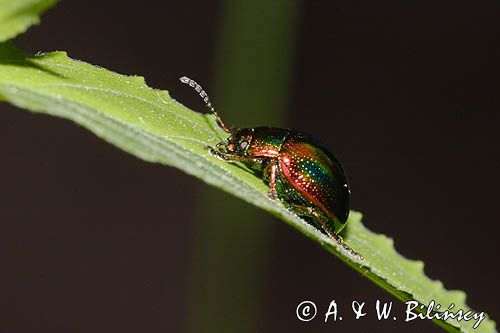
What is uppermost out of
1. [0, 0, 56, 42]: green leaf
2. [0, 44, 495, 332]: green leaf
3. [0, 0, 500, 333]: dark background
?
[0, 0, 56, 42]: green leaf

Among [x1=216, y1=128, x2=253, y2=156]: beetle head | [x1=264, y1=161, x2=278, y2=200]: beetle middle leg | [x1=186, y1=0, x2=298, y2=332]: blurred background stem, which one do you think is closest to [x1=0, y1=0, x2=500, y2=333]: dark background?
[x1=186, y1=0, x2=298, y2=332]: blurred background stem

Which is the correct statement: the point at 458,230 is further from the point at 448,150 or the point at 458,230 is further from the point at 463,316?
the point at 463,316

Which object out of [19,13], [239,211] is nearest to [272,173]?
[19,13]

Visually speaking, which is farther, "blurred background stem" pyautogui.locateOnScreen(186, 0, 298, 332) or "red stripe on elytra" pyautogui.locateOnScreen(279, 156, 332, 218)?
"blurred background stem" pyautogui.locateOnScreen(186, 0, 298, 332)

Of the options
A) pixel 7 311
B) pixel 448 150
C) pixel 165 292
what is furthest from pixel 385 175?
pixel 7 311

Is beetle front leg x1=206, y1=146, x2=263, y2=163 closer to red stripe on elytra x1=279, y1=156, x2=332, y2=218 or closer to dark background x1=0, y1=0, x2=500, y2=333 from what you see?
red stripe on elytra x1=279, y1=156, x2=332, y2=218
